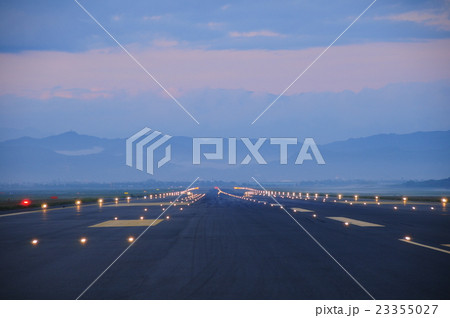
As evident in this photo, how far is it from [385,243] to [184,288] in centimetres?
952

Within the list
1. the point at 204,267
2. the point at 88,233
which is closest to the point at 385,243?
the point at 204,267

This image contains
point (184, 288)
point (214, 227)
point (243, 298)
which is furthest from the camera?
point (214, 227)

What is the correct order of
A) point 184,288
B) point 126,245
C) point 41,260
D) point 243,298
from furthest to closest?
point 126,245 < point 41,260 < point 184,288 < point 243,298

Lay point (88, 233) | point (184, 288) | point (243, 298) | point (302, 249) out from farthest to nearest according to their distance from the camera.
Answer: point (88, 233), point (302, 249), point (184, 288), point (243, 298)

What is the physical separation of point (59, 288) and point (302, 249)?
7.95 m

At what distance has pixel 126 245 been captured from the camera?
51.0 feet
